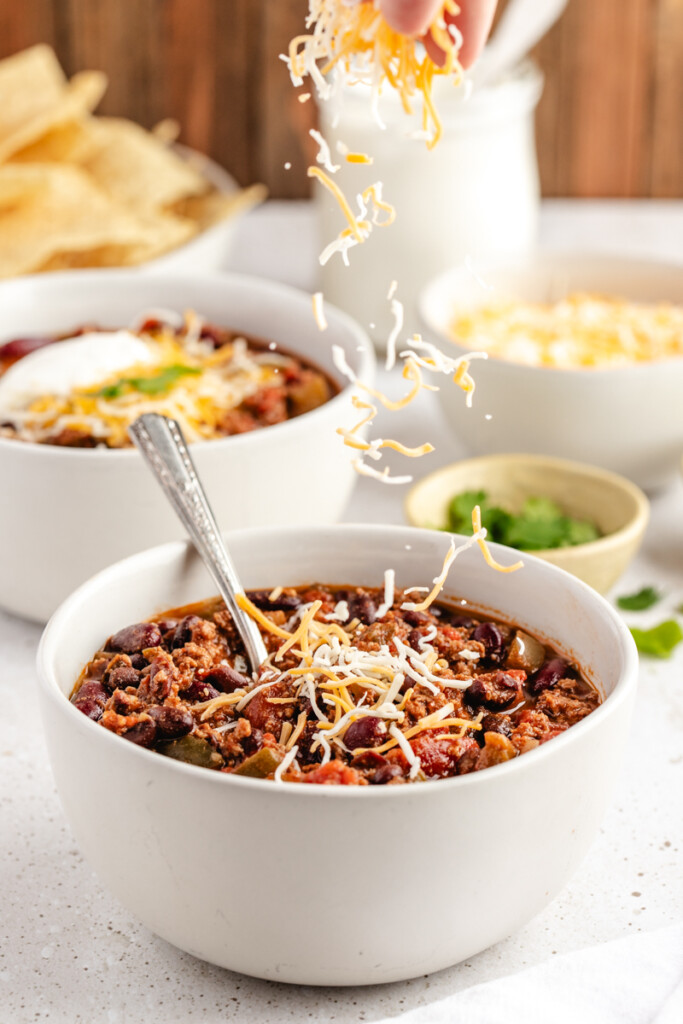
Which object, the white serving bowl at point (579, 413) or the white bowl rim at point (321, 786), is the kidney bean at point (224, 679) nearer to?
the white bowl rim at point (321, 786)

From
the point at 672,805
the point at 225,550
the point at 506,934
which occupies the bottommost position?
the point at 672,805

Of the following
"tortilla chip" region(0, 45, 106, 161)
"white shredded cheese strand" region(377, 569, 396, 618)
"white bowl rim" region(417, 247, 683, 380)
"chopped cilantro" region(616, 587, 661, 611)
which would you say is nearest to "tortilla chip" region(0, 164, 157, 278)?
"tortilla chip" region(0, 45, 106, 161)

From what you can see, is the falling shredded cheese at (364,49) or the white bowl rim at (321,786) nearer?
Result: the white bowl rim at (321,786)

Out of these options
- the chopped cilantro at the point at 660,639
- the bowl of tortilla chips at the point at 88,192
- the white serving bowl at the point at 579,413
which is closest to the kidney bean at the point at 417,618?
the chopped cilantro at the point at 660,639

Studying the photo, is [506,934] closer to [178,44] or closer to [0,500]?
[0,500]

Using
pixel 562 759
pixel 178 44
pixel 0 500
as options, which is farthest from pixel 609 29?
pixel 562 759

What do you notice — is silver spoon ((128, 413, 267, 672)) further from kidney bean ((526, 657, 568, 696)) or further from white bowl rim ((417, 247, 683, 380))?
white bowl rim ((417, 247, 683, 380))

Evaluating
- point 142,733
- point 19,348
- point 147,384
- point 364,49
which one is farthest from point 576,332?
point 142,733

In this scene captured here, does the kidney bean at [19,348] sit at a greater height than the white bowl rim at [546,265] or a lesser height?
greater
